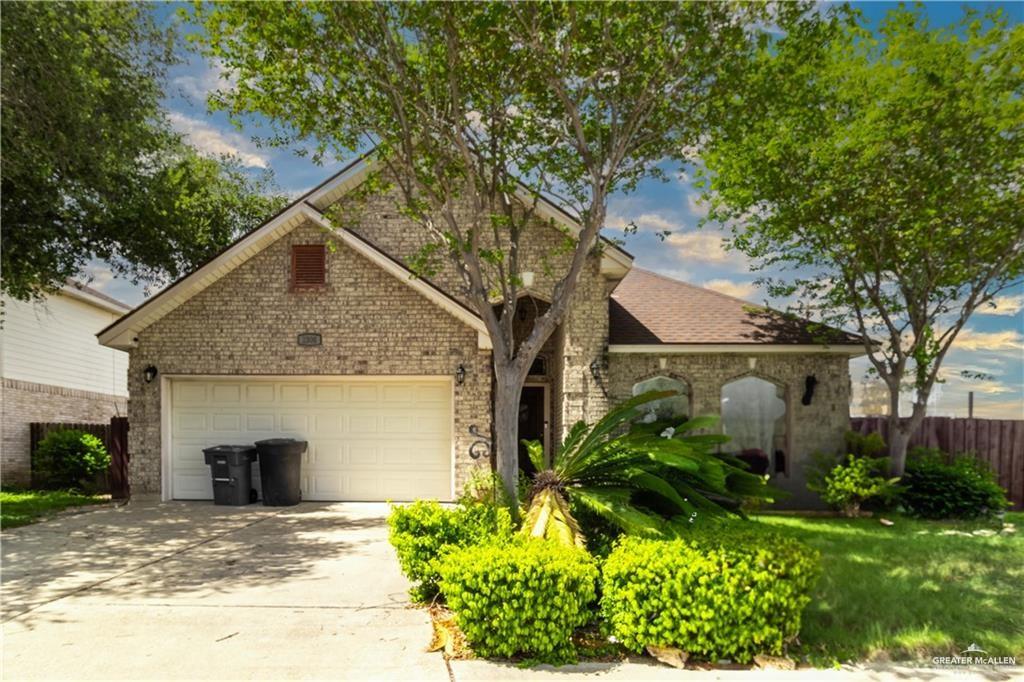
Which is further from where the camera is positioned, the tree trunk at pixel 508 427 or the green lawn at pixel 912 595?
the tree trunk at pixel 508 427

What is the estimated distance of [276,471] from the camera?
1274 centimetres

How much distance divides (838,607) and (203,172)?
52.5ft

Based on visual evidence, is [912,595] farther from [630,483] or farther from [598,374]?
[598,374]

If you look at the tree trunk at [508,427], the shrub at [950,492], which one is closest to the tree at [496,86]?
the tree trunk at [508,427]

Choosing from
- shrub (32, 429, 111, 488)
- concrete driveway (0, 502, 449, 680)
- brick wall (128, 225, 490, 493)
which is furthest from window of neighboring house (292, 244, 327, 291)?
shrub (32, 429, 111, 488)

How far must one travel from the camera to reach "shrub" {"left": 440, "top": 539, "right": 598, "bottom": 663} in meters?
5.04

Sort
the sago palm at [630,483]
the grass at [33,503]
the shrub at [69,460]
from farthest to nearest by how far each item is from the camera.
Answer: the shrub at [69,460] → the grass at [33,503] → the sago palm at [630,483]

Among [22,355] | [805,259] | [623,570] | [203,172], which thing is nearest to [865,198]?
[805,259]

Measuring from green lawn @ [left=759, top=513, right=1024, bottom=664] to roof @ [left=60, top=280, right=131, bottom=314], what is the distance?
20.2 metres

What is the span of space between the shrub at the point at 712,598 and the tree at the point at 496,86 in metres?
2.78

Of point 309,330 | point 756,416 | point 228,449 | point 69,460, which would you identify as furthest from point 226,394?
point 756,416

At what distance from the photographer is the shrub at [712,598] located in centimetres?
500

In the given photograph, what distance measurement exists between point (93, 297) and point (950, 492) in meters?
23.6

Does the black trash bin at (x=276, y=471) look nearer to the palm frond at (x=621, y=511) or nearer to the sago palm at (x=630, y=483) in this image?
the sago palm at (x=630, y=483)
